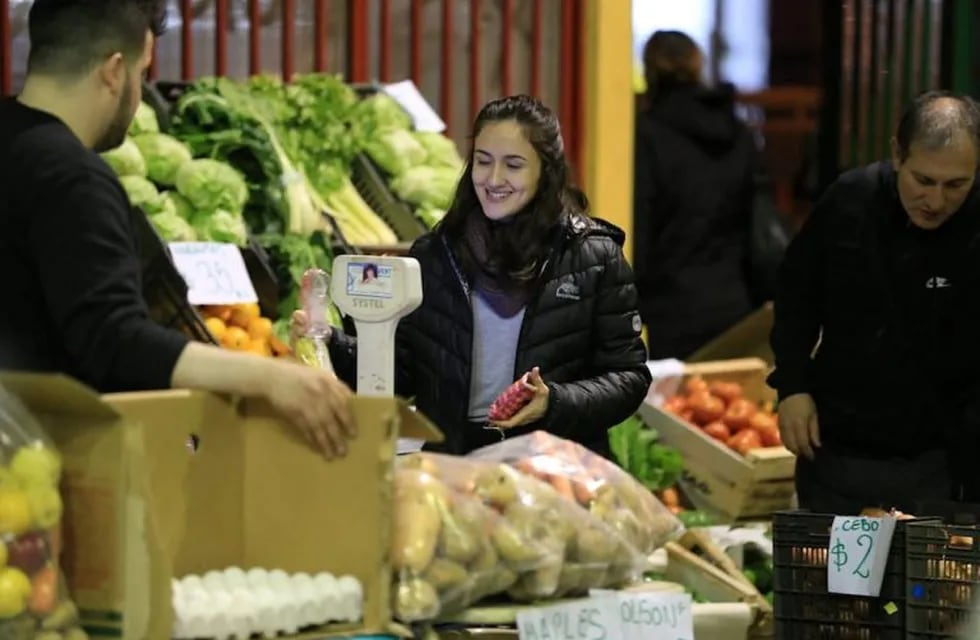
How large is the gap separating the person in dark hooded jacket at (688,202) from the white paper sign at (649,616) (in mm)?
4048

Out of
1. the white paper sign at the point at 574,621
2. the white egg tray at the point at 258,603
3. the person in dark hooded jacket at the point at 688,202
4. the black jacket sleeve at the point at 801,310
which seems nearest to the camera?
the white egg tray at the point at 258,603

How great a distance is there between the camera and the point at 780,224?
7.48 meters

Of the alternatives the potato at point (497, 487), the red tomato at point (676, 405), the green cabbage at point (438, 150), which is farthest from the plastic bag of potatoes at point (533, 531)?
the red tomato at point (676, 405)

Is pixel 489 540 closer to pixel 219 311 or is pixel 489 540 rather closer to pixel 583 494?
pixel 583 494

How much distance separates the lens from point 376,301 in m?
3.37

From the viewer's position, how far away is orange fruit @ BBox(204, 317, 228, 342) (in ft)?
16.9

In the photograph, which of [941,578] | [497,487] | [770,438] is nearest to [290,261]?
[770,438]

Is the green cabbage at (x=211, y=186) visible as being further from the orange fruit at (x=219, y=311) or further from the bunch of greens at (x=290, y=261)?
the orange fruit at (x=219, y=311)

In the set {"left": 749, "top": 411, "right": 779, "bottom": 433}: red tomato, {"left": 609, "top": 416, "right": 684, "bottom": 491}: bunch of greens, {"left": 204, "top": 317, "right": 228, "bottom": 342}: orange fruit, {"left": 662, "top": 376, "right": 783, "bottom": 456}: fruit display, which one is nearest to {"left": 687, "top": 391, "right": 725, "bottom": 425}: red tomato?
{"left": 662, "top": 376, "right": 783, "bottom": 456}: fruit display

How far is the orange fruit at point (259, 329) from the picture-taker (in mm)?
5344

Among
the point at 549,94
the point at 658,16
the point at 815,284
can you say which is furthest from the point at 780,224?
the point at 658,16

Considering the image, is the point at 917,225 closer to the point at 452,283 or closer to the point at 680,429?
the point at 452,283

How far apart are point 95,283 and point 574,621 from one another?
939 millimetres

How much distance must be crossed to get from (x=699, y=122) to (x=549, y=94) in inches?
28.8
